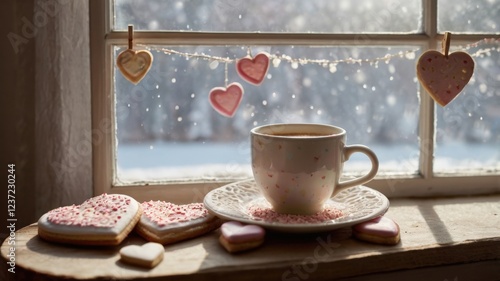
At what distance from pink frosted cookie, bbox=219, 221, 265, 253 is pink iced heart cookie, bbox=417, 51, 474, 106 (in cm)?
48

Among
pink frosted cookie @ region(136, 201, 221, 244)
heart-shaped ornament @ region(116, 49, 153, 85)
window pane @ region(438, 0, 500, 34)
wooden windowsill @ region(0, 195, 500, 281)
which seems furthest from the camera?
window pane @ region(438, 0, 500, 34)

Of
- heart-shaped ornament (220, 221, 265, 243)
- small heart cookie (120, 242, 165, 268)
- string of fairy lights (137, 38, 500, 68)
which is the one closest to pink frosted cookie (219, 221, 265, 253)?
heart-shaped ornament (220, 221, 265, 243)

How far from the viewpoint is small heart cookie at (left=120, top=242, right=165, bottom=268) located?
2.74 ft

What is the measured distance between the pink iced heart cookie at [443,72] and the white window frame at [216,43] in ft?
0.30

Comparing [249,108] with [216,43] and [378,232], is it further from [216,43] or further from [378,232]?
[378,232]

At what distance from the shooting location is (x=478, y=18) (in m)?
1.26

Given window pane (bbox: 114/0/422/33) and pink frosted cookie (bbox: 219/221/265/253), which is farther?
window pane (bbox: 114/0/422/33)

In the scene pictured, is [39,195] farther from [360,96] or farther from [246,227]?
[360,96]

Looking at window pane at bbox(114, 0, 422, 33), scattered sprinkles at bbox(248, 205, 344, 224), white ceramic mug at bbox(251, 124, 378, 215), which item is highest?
window pane at bbox(114, 0, 422, 33)

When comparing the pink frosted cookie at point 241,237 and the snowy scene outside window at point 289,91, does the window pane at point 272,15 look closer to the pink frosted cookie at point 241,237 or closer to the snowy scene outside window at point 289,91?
the snowy scene outside window at point 289,91

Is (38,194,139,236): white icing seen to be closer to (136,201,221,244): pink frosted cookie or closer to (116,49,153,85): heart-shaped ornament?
(136,201,221,244): pink frosted cookie

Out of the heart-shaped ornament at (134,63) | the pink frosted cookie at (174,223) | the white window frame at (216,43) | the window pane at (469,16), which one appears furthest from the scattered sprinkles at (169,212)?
the window pane at (469,16)

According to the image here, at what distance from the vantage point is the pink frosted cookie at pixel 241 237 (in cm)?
89

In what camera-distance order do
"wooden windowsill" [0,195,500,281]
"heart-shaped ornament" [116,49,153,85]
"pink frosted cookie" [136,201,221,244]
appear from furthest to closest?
"heart-shaped ornament" [116,49,153,85] < "pink frosted cookie" [136,201,221,244] < "wooden windowsill" [0,195,500,281]
